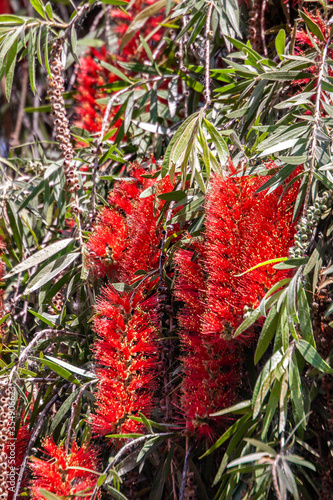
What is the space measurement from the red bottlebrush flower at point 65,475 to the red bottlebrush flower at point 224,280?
168 mm

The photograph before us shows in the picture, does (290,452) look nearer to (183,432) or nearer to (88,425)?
(183,432)

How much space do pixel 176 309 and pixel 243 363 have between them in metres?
0.15

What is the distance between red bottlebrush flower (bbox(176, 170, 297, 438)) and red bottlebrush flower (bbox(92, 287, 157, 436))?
6 cm

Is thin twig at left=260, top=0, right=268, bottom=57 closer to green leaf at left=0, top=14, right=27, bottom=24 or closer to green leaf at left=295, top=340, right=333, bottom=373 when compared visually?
green leaf at left=0, top=14, right=27, bottom=24

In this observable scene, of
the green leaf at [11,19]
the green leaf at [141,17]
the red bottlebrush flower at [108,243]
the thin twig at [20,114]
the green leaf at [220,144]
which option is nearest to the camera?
the green leaf at [220,144]

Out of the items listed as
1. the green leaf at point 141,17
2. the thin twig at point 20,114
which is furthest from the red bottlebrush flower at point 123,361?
the thin twig at point 20,114

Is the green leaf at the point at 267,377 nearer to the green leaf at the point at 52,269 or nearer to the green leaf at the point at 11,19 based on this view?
the green leaf at the point at 52,269

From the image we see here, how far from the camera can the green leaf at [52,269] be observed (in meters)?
0.98

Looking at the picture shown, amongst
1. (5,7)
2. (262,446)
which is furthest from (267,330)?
(5,7)

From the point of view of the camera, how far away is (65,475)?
2.63 feet

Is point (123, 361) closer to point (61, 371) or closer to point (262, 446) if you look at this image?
point (61, 371)

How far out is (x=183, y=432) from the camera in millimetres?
792

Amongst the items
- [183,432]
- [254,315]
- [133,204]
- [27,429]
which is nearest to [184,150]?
[133,204]

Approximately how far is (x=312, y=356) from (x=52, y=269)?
20.4 inches
